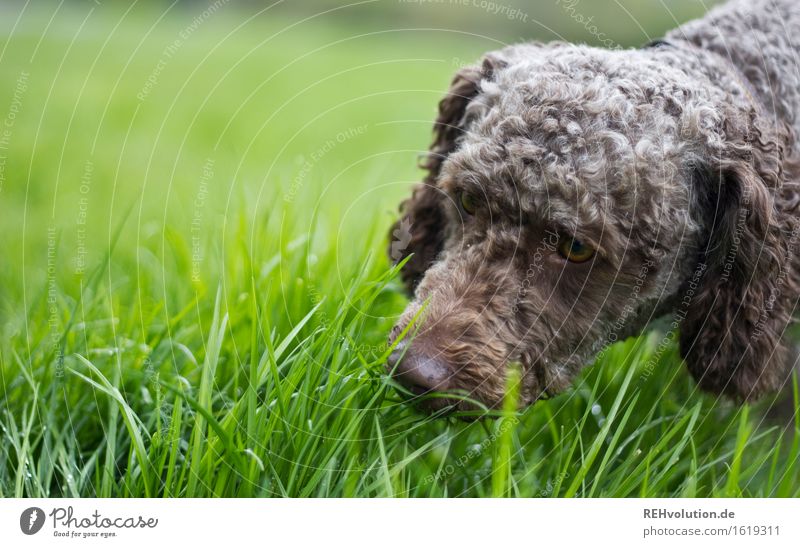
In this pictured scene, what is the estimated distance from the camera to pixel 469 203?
2.61 metres

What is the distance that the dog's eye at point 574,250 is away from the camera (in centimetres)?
242

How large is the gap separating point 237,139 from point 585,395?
373 cm

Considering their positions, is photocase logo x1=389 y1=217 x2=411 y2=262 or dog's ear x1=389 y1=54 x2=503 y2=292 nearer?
dog's ear x1=389 y1=54 x2=503 y2=292

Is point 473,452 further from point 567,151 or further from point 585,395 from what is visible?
point 567,151

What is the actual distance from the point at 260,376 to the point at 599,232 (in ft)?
3.90

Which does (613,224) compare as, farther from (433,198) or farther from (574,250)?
(433,198)
